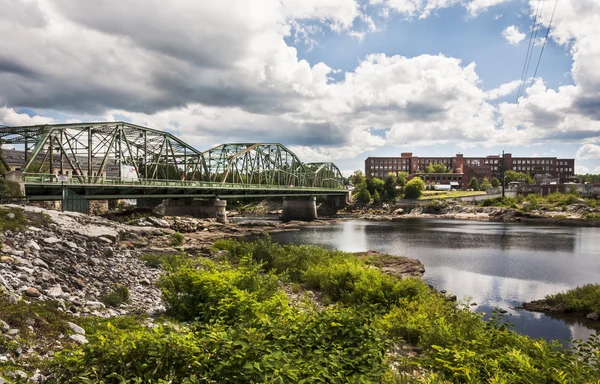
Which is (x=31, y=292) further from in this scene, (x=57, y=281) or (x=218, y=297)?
(x=218, y=297)

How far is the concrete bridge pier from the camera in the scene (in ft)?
219

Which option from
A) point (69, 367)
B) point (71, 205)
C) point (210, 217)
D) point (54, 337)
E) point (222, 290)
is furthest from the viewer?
point (210, 217)

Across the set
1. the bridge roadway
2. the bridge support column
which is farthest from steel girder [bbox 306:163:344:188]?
the bridge roadway

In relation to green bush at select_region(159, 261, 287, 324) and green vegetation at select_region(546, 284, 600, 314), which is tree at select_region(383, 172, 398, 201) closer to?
green vegetation at select_region(546, 284, 600, 314)

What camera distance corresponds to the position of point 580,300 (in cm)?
1892

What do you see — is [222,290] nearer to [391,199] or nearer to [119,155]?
[119,155]

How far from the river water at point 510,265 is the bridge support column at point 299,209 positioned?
47696 mm

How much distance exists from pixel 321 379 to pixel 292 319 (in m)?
3.11

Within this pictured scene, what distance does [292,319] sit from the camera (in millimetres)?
8555

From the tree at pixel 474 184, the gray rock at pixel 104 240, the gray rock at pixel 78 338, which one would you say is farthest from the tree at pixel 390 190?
the gray rock at pixel 78 338

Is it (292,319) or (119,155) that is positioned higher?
(119,155)

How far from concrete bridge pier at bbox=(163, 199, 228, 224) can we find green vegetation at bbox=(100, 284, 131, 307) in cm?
5408

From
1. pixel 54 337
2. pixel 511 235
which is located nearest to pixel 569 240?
pixel 511 235

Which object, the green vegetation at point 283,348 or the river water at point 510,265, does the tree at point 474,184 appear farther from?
the green vegetation at point 283,348
